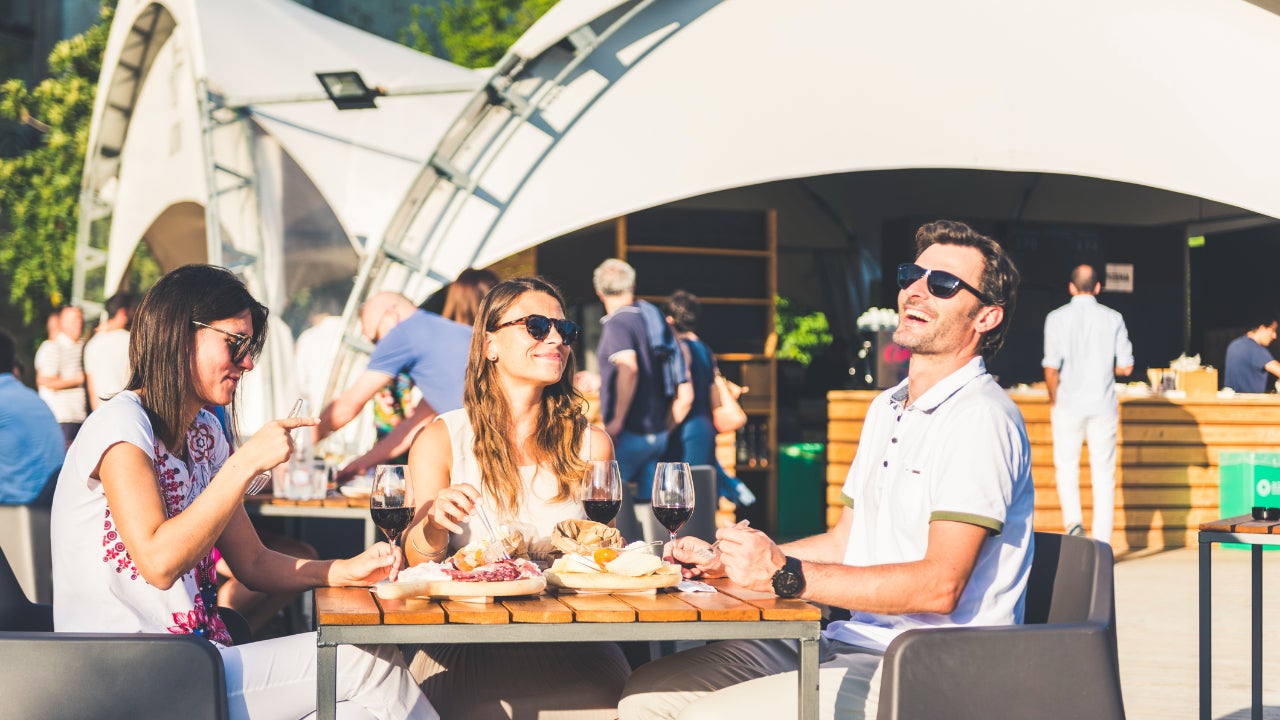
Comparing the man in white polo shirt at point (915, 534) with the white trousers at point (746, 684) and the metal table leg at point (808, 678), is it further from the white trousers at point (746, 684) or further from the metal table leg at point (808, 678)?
the metal table leg at point (808, 678)

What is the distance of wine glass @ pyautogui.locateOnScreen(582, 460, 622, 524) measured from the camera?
259 cm

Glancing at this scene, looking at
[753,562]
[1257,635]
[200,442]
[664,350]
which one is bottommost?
[1257,635]

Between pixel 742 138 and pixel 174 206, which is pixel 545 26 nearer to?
pixel 742 138

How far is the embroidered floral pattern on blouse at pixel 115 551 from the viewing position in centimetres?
233

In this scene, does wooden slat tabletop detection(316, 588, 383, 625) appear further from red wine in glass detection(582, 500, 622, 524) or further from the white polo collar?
the white polo collar

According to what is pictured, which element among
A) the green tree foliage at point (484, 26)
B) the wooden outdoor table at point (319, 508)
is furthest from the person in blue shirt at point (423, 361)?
the green tree foliage at point (484, 26)

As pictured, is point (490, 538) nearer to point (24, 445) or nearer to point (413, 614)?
point (413, 614)

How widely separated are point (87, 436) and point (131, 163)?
12.5 m

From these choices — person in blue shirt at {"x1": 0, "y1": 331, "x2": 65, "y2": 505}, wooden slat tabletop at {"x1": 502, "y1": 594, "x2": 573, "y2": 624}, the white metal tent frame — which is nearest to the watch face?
wooden slat tabletop at {"x1": 502, "y1": 594, "x2": 573, "y2": 624}

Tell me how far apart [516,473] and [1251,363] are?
Answer: 9.19 m

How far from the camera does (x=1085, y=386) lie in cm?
829

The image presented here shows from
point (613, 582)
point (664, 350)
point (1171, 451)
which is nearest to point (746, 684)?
point (613, 582)

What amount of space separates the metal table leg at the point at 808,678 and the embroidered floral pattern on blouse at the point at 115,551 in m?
1.22

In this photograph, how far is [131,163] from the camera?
13797 millimetres
